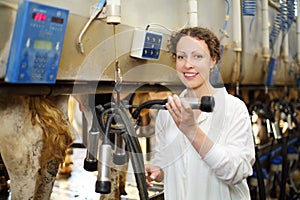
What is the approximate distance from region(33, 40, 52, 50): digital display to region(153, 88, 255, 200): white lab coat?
58cm

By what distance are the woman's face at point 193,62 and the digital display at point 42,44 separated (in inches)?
19.9

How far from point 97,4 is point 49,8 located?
31 cm

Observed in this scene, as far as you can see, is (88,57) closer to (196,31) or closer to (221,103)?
(196,31)

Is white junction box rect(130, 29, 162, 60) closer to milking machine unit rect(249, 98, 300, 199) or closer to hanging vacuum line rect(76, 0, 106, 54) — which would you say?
hanging vacuum line rect(76, 0, 106, 54)

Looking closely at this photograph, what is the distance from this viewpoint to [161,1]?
5.35 feet

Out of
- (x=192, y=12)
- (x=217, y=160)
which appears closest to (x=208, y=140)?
(x=217, y=160)

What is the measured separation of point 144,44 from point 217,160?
1.68 ft

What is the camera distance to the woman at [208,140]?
1.25 m

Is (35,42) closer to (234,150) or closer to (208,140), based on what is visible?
(208,140)

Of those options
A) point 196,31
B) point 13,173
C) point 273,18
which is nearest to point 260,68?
point 273,18

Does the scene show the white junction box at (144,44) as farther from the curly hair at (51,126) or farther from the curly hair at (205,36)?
the curly hair at (51,126)

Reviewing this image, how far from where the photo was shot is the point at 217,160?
3.90ft

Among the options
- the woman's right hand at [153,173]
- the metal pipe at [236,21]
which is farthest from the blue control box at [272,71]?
the woman's right hand at [153,173]

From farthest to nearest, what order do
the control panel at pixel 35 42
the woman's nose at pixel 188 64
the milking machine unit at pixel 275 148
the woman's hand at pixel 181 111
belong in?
1. the milking machine unit at pixel 275 148
2. the woman's nose at pixel 188 64
3. the woman's hand at pixel 181 111
4. the control panel at pixel 35 42
